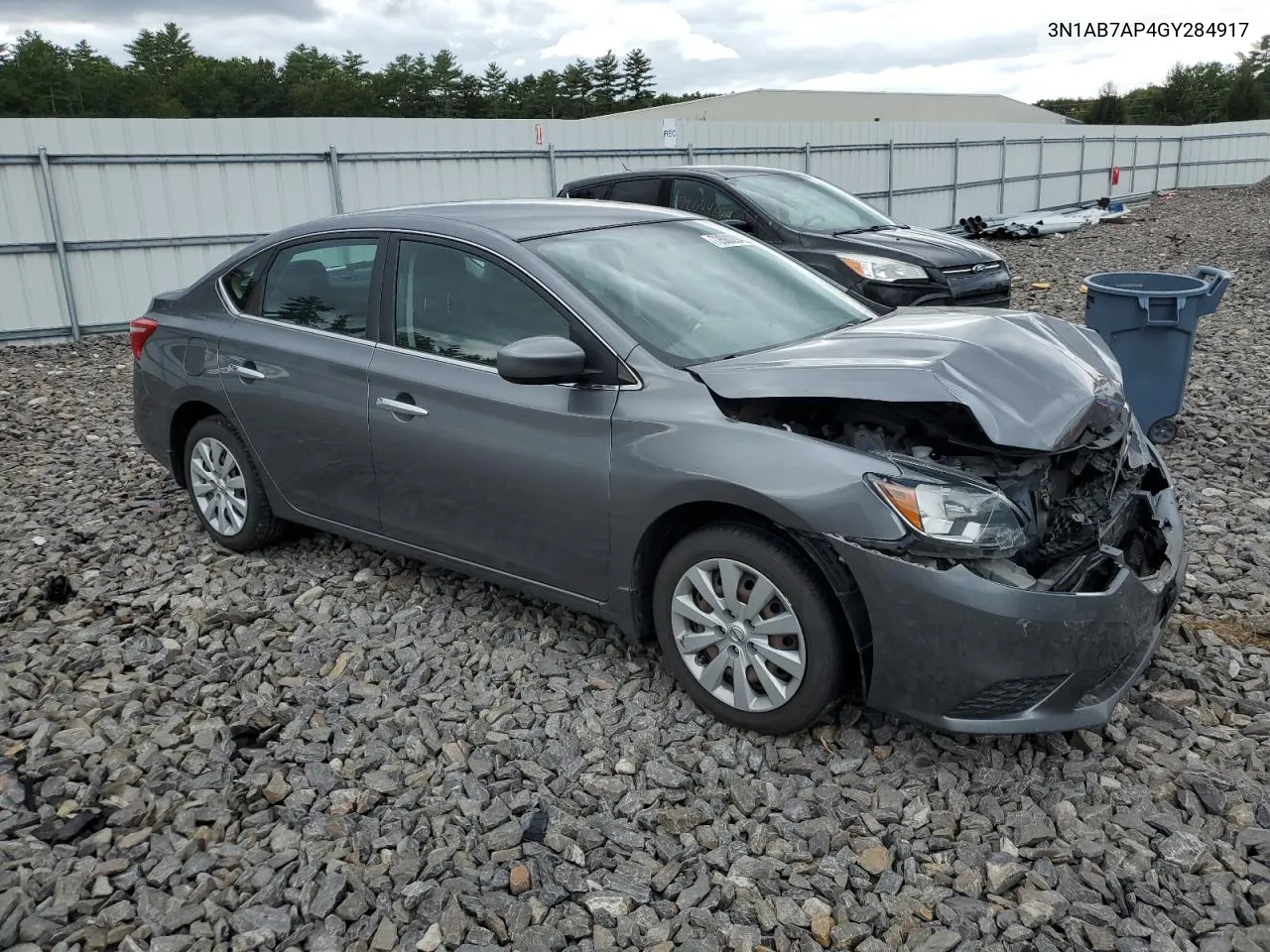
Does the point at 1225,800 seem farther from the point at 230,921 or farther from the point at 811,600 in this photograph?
the point at 230,921

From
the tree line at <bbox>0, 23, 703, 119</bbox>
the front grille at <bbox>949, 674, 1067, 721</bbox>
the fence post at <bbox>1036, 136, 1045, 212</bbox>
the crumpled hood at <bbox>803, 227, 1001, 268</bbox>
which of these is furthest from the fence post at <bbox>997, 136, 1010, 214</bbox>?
the tree line at <bbox>0, 23, 703, 119</bbox>

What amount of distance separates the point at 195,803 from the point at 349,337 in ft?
6.41

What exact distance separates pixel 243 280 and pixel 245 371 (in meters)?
0.51

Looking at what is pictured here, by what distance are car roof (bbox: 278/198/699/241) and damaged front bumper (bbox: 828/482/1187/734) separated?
1865 millimetres

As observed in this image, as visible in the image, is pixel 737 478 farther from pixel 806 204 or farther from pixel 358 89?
pixel 358 89

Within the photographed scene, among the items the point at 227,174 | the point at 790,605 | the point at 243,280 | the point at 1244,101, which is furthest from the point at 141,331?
the point at 1244,101

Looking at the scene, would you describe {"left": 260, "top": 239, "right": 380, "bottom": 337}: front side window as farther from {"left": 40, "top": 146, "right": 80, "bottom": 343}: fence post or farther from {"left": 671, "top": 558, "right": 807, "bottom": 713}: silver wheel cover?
{"left": 40, "top": 146, "right": 80, "bottom": 343}: fence post

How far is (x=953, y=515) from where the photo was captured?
2.99 meters

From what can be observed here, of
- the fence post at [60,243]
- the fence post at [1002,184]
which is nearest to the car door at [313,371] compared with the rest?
the fence post at [60,243]

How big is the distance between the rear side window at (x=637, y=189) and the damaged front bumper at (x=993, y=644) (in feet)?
23.7

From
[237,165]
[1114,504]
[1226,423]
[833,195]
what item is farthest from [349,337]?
[237,165]

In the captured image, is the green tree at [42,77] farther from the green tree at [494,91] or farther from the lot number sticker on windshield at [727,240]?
the lot number sticker on windshield at [727,240]

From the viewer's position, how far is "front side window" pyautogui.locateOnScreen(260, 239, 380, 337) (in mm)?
4344

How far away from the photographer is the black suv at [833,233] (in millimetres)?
8508
